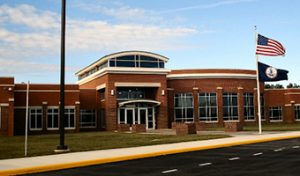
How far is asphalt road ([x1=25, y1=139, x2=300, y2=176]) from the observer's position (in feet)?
35.5

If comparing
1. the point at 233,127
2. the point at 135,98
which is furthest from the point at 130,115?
the point at 233,127

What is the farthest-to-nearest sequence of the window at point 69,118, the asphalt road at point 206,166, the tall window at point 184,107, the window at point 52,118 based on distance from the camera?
1. the tall window at point 184,107
2. the window at point 69,118
3. the window at point 52,118
4. the asphalt road at point 206,166

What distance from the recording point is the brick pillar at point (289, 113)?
182 feet

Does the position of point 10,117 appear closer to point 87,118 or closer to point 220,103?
point 87,118

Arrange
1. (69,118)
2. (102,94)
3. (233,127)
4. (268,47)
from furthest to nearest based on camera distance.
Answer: (102,94) → (69,118) → (233,127) → (268,47)

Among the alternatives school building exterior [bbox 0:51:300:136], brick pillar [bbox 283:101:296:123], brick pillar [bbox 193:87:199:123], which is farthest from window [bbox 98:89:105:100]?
brick pillar [bbox 283:101:296:123]

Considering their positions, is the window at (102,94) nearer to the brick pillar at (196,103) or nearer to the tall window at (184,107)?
the tall window at (184,107)

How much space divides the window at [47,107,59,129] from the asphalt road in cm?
2928

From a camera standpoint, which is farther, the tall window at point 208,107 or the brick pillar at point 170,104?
the tall window at point 208,107

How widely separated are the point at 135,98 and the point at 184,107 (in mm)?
7057

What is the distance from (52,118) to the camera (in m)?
42.5

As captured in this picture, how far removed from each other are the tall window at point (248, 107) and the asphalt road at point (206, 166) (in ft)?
122

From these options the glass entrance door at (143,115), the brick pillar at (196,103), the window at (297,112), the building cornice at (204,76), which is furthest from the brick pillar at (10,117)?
the window at (297,112)

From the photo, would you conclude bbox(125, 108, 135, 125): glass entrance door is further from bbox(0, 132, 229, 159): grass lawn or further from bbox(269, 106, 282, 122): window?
bbox(269, 106, 282, 122): window
